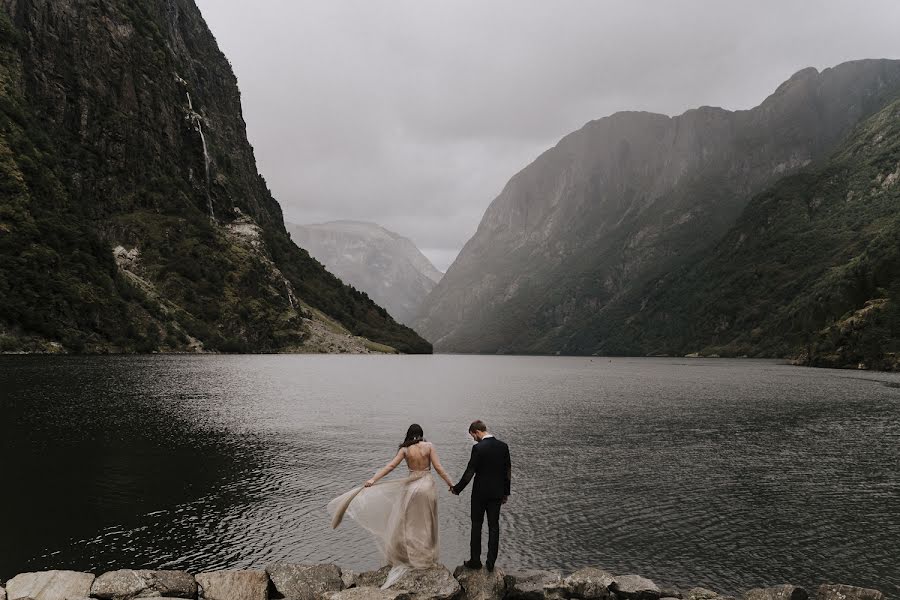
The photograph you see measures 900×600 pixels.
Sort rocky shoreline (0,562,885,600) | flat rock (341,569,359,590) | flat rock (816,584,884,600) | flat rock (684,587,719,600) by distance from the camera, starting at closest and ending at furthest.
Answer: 1. rocky shoreline (0,562,885,600)
2. flat rock (816,584,884,600)
3. flat rock (684,587,719,600)
4. flat rock (341,569,359,590)

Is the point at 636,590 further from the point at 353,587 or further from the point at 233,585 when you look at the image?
the point at 233,585

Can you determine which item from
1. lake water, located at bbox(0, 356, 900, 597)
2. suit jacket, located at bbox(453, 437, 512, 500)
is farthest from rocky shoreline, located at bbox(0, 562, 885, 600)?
lake water, located at bbox(0, 356, 900, 597)

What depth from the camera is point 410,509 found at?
16641mm

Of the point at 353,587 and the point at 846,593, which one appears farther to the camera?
the point at 353,587

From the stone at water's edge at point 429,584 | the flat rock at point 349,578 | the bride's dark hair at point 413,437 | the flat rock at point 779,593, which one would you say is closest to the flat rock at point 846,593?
the flat rock at point 779,593

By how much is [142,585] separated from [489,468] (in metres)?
10.2

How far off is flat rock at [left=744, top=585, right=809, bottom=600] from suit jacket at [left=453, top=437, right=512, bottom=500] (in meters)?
7.65

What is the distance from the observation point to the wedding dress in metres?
16.6

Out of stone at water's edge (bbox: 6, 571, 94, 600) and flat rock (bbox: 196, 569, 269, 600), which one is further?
flat rock (bbox: 196, 569, 269, 600)

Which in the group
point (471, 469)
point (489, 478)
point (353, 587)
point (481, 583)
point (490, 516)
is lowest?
point (353, 587)

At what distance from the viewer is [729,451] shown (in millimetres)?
42688

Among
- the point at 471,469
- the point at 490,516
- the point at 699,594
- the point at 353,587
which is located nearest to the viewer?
the point at 699,594

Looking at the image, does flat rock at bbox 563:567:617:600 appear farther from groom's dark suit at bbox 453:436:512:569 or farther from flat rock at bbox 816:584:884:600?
flat rock at bbox 816:584:884:600

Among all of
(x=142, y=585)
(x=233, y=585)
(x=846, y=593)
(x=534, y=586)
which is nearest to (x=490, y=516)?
(x=534, y=586)
